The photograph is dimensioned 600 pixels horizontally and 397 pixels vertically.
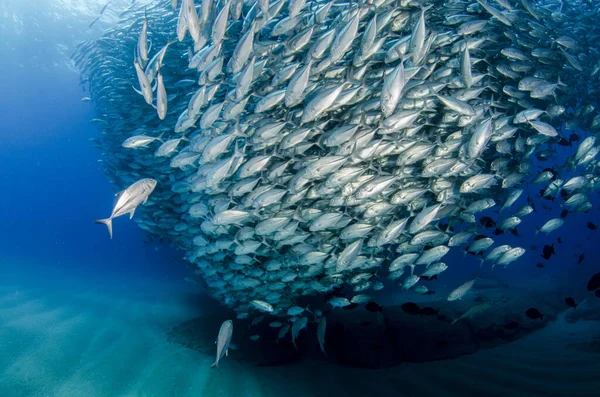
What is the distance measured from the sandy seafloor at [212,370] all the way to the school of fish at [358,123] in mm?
1476

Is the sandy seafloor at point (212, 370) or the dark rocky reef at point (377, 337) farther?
the dark rocky reef at point (377, 337)

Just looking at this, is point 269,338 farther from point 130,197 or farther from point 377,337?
point 130,197

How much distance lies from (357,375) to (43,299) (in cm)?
1045

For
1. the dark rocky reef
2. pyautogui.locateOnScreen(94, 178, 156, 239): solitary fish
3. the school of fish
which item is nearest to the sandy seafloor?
the dark rocky reef

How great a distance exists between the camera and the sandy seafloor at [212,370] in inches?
224

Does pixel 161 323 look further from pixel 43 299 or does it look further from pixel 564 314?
pixel 564 314

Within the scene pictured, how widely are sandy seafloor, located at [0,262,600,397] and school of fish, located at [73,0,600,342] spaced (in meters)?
1.48

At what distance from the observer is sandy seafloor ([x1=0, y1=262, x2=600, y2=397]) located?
570cm

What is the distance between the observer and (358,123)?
13.5ft

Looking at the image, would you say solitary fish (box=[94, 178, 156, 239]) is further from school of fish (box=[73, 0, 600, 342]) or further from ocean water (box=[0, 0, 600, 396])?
ocean water (box=[0, 0, 600, 396])

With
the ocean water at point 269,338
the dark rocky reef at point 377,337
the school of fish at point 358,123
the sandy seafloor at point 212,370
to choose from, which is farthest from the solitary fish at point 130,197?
the dark rocky reef at point 377,337

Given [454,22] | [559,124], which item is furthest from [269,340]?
[559,124]

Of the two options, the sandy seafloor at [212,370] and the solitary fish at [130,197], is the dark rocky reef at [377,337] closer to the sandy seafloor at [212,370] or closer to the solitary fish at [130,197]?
the sandy seafloor at [212,370]

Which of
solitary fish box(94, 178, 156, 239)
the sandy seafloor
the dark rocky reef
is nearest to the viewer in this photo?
solitary fish box(94, 178, 156, 239)
